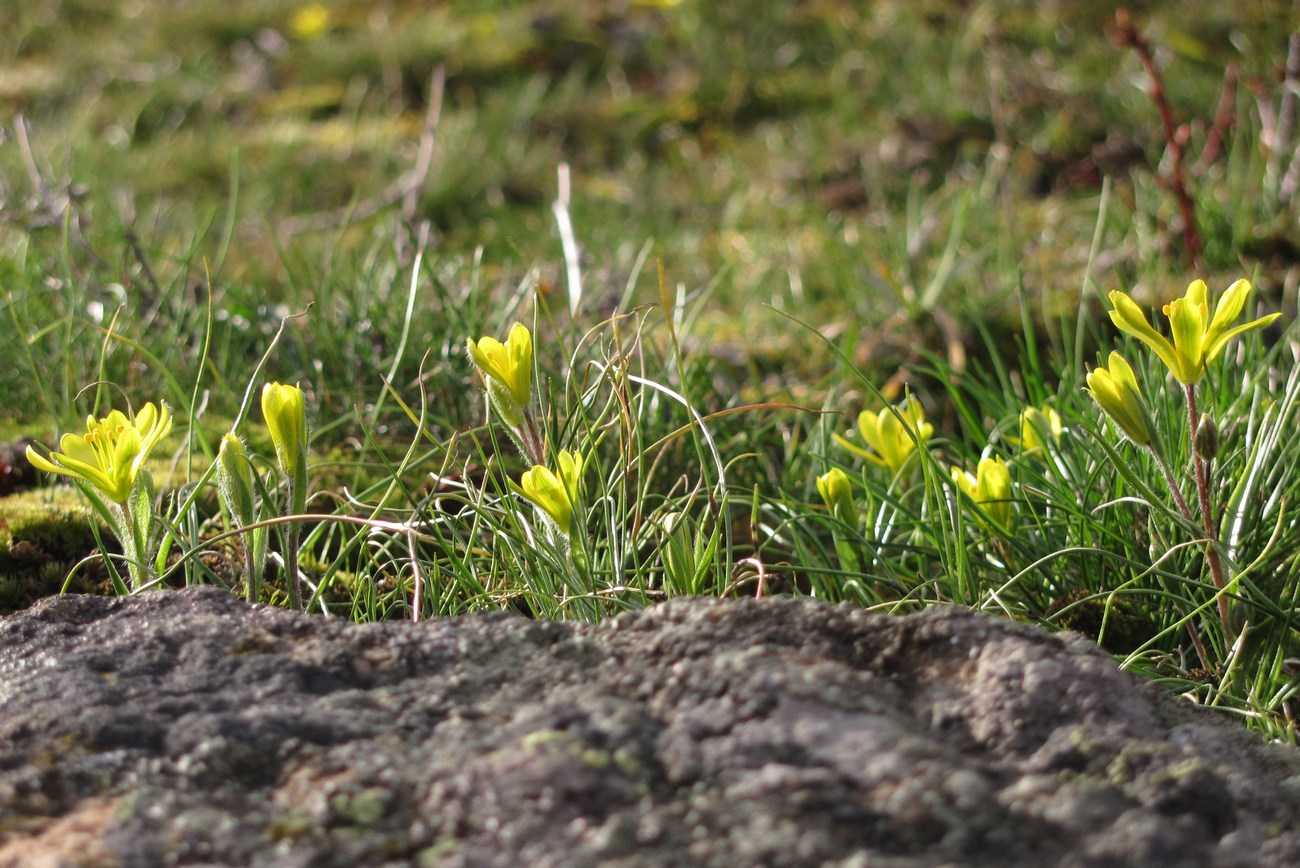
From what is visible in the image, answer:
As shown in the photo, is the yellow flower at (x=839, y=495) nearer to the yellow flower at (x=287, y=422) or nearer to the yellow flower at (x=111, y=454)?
the yellow flower at (x=287, y=422)

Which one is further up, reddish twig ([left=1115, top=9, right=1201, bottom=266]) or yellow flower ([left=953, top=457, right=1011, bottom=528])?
reddish twig ([left=1115, top=9, right=1201, bottom=266])

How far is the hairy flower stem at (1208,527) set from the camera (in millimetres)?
1424

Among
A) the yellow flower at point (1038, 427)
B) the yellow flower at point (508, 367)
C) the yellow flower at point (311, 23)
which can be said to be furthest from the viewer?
the yellow flower at point (311, 23)

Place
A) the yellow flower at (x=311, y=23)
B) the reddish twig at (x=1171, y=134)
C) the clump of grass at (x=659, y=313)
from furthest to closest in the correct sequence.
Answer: the yellow flower at (x=311, y=23) < the reddish twig at (x=1171, y=134) < the clump of grass at (x=659, y=313)

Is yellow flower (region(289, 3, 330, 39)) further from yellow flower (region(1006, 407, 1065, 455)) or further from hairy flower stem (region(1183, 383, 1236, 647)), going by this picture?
hairy flower stem (region(1183, 383, 1236, 647))

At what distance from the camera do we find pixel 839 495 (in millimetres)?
1746

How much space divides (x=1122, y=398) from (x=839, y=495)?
1.54ft

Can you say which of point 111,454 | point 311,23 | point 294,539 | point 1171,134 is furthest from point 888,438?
point 311,23

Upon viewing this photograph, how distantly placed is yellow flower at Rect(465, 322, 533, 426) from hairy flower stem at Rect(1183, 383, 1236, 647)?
820 millimetres

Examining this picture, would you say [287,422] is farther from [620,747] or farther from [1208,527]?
[1208,527]

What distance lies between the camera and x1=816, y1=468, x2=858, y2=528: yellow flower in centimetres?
173

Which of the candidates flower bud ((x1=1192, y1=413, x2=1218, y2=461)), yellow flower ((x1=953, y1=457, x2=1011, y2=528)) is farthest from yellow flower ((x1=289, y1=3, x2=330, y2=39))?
flower bud ((x1=1192, y1=413, x2=1218, y2=461))

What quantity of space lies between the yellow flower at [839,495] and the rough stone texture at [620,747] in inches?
21.3

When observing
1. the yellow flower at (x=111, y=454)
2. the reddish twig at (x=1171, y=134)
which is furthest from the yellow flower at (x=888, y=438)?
the reddish twig at (x=1171, y=134)
